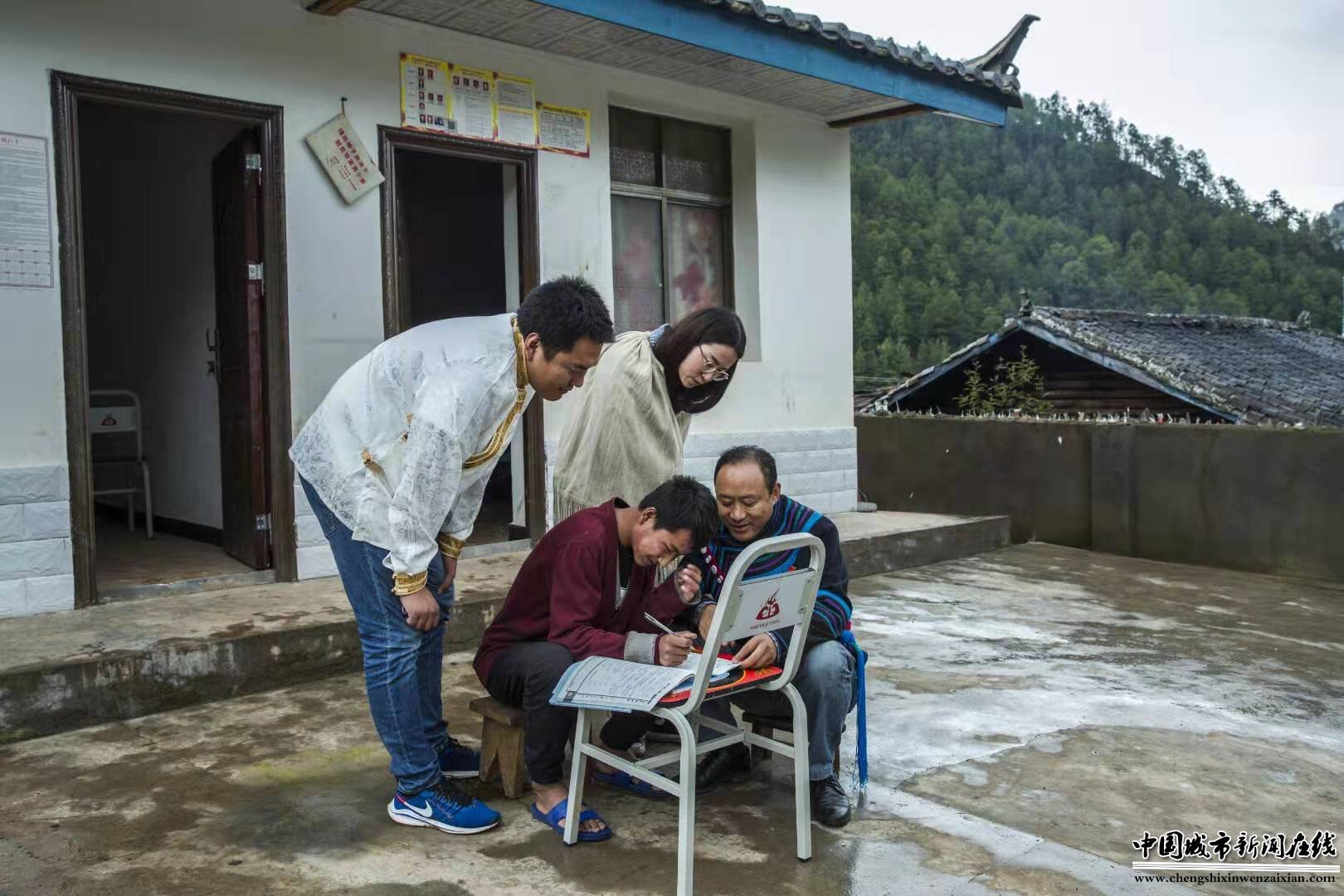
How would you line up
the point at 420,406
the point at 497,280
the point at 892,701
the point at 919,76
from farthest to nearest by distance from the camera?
1. the point at 497,280
2. the point at 919,76
3. the point at 892,701
4. the point at 420,406

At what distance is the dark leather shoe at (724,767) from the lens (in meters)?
3.36

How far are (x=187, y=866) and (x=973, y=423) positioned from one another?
864 cm

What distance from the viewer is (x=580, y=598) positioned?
9.73ft

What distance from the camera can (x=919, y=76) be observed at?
23.2 feet

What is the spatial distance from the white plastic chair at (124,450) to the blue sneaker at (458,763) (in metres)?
4.04

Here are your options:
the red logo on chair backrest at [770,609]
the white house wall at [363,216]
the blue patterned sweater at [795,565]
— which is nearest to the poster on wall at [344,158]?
the white house wall at [363,216]

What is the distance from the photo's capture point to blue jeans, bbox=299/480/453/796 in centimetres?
286

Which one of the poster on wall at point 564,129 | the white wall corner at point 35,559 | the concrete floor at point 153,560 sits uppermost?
the poster on wall at point 564,129

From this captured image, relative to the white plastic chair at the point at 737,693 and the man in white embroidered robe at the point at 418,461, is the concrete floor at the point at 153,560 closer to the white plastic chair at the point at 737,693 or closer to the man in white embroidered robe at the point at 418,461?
the man in white embroidered robe at the point at 418,461

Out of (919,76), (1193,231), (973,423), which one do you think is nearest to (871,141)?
(1193,231)

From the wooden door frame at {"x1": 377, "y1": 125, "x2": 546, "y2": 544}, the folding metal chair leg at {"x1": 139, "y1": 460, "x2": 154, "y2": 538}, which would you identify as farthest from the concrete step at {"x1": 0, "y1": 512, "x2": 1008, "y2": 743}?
the folding metal chair leg at {"x1": 139, "y1": 460, "x2": 154, "y2": 538}

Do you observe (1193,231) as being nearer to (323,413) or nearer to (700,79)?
(700,79)

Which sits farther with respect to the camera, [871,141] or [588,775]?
[871,141]

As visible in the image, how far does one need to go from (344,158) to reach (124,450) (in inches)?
105
